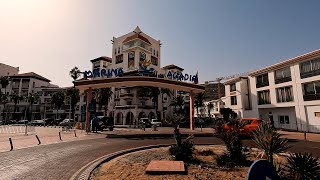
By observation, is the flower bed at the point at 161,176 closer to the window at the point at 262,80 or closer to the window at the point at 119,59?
the window at the point at 262,80

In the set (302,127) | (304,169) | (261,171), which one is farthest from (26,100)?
(261,171)

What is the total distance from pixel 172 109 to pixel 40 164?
63.9 metres

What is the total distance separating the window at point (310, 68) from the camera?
94.5 feet

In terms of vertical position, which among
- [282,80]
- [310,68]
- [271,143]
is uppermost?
[310,68]

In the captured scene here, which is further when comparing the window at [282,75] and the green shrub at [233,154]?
the window at [282,75]

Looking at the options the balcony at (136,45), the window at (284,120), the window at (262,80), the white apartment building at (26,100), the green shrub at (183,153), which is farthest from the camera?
the white apartment building at (26,100)

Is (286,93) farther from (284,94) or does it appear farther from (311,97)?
(311,97)

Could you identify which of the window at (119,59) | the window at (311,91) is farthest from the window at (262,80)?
the window at (119,59)

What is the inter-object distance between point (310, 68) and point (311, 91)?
3496mm

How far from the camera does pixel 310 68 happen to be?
29.8 m

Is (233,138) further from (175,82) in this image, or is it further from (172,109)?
(172,109)

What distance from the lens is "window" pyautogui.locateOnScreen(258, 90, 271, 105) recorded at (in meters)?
37.8

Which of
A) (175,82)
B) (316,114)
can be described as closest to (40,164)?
(175,82)

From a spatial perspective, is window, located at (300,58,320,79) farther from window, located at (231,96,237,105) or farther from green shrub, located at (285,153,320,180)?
green shrub, located at (285,153,320,180)
